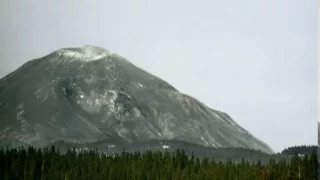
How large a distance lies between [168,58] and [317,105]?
0.91 m

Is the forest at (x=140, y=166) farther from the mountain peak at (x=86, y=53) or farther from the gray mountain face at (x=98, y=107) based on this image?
the mountain peak at (x=86, y=53)

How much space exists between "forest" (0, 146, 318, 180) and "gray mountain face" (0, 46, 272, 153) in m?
0.11

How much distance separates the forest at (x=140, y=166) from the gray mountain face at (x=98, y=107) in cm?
11

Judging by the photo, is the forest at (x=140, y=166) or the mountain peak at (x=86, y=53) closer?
the forest at (x=140, y=166)

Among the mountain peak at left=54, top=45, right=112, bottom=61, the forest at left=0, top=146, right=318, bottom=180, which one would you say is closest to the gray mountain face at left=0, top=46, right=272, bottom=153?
the mountain peak at left=54, top=45, right=112, bottom=61

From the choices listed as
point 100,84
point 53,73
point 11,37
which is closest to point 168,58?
point 100,84

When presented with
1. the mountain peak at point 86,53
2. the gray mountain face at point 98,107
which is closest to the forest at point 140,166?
the gray mountain face at point 98,107

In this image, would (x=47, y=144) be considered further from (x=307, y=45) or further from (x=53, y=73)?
(x=307, y=45)

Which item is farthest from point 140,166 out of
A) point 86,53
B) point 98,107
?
point 86,53

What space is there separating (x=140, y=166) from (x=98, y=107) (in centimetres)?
44

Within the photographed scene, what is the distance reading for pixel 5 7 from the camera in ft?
12.8

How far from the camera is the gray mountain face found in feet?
12.4

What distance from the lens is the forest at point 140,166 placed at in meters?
3.62

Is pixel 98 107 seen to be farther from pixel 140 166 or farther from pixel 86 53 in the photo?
pixel 140 166
